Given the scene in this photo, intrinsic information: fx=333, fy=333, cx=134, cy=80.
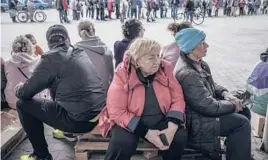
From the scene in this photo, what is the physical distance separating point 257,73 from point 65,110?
219cm

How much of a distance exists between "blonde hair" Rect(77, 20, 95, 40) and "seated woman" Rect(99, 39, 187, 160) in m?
1.37

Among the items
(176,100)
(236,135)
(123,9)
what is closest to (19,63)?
(176,100)

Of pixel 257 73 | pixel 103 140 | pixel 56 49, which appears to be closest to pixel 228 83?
pixel 257 73

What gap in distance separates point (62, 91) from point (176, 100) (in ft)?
3.43

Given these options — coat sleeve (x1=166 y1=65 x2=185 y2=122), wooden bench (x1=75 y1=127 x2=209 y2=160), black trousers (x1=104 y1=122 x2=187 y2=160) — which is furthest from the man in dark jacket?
coat sleeve (x1=166 y1=65 x2=185 y2=122)

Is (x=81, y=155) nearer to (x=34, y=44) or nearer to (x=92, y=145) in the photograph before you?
(x=92, y=145)

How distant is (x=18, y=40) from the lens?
416 centimetres

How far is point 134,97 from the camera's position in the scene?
2826 mm

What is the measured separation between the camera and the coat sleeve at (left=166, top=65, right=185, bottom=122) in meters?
2.86

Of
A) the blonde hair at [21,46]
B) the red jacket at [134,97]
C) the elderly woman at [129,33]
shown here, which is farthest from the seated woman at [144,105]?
the blonde hair at [21,46]

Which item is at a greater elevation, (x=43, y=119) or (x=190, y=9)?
(x=190, y=9)

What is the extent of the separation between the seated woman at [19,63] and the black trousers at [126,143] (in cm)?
170

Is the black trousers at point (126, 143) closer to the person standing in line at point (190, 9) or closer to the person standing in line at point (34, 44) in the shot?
the person standing in line at point (34, 44)

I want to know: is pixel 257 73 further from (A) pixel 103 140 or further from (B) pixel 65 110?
(B) pixel 65 110
